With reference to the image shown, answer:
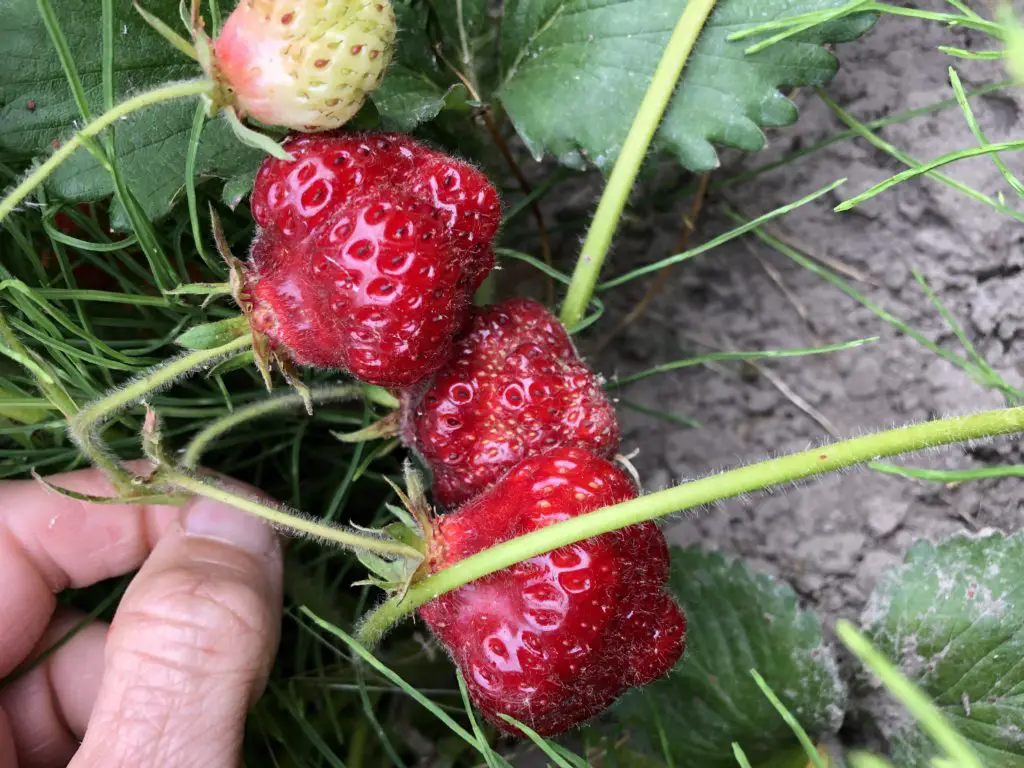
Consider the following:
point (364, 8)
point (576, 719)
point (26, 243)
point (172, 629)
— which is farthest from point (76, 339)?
point (576, 719)

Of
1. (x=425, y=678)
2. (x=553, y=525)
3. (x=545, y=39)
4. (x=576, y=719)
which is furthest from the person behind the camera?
(x=425, y=678)

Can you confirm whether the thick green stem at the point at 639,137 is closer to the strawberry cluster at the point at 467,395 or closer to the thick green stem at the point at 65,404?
the strawberry cluster at the point at 467,395

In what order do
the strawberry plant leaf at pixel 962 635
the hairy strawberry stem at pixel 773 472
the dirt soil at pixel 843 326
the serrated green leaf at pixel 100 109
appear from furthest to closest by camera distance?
the dirt soil at pixel 843 326 < the strawberry plant leaf at pixel 962 635 < the serrated green leaf at pixel 100 109 < the hairy strawberry stem at pixel 773 472

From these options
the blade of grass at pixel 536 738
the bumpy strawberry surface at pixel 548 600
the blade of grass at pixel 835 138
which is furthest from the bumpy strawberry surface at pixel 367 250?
the blade of grass at pixel 835 138

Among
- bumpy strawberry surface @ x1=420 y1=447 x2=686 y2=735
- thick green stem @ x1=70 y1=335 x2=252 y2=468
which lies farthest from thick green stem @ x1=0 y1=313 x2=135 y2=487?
bumpy strawberry surface @ x1=420 y1=447 x2=686 y2=735

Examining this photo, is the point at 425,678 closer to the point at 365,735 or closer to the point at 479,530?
the point at 365,735

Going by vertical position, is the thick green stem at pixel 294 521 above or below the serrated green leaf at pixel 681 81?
below

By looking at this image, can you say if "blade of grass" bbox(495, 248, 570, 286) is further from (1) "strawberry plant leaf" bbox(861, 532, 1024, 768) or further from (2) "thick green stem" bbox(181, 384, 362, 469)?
(1) "strawberry plant leaf" bbox(861, 532, 1024, 768)
